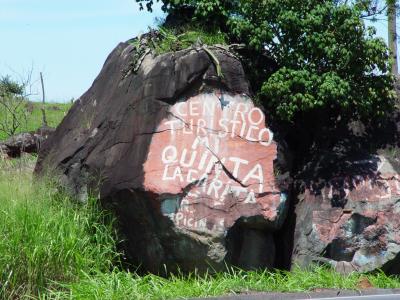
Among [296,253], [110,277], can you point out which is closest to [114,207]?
[110,277]

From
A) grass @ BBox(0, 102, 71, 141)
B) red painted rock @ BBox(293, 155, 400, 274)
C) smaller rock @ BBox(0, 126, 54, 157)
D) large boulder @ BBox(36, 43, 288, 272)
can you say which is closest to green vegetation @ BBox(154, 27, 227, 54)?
large boulder @ BBox(36, 43, 288, 272)

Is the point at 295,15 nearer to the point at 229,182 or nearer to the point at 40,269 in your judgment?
the point at 229,182

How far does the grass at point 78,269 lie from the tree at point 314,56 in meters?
2.18

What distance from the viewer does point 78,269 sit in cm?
817

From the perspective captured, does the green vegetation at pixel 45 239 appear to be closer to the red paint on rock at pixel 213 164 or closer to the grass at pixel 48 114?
the red paint on rock at pixel 213 164

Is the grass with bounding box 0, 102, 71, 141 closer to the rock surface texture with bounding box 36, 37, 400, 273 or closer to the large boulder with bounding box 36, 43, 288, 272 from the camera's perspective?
the large boulder with bounding box 36, 43, 288, 272

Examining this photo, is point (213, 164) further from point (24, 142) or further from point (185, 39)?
point (24, 142)

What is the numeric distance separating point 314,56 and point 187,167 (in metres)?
2.29

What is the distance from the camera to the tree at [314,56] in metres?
9.13

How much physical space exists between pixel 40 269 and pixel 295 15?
445 centimetres

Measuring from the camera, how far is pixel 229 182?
8.73m

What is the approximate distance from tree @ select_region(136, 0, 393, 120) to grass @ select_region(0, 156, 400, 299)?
85.9 inches

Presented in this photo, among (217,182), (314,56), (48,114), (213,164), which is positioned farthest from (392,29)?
(48,114)

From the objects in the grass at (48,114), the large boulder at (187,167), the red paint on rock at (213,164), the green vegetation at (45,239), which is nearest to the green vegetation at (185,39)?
the large boulder at (187,167)
